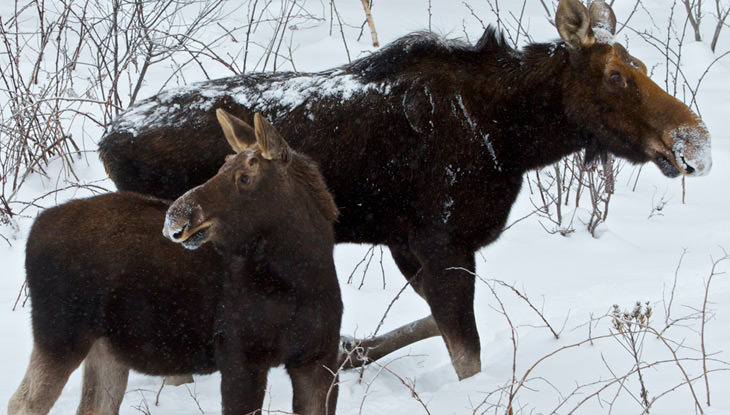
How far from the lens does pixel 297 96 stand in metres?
5.25

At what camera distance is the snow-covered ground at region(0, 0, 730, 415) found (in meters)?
4.28

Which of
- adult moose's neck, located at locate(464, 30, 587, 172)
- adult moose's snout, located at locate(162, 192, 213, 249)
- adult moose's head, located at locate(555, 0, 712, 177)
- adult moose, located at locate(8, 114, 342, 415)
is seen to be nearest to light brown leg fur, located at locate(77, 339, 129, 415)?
adult moose, located at locate(8, 114, 342, 415)

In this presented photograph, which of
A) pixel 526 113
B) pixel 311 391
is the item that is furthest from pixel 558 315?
pixel 311 391

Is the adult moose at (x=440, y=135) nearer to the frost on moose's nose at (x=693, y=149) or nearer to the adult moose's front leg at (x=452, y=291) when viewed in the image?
the adult moose's front leg at (x=452, y=291)

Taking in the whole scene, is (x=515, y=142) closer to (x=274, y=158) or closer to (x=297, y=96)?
(x=297, y=96)

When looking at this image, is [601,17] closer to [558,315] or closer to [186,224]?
[558,315]

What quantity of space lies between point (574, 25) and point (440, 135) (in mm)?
1008

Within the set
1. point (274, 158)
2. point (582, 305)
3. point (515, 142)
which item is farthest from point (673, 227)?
point (274, 158)

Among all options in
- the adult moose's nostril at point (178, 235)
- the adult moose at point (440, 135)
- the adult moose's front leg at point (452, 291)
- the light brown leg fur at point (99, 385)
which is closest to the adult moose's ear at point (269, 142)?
the adult moose's nostril at point (178, 235)

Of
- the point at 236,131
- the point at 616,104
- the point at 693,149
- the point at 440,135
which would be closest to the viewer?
the point at 236,131

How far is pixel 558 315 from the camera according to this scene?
6023mm

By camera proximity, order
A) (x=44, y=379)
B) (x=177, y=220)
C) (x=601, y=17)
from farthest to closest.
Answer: (x=601, y=17) < (x=44, y=379) < (x=177, y=220)

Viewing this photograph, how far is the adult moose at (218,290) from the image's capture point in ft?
12.8

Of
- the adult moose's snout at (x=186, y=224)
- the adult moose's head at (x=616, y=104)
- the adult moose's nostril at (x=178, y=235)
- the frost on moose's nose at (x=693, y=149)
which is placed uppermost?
the adult moose's head at (x=616, y=104)
